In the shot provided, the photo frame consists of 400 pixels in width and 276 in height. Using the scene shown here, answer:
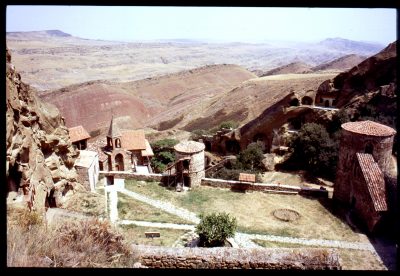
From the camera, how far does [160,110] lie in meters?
85.8

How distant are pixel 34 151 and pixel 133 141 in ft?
69.4

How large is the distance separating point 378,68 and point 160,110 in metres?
54.0

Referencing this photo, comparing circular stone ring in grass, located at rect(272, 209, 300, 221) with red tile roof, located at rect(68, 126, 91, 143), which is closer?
circular stone ring in grass, located at rect(272, 209, 300, 221)

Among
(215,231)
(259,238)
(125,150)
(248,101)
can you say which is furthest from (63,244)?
(248,101)

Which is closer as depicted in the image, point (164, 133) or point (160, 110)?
point (164, 133)

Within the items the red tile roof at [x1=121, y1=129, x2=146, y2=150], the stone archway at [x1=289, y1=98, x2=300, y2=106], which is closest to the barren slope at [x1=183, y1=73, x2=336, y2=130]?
the stone archway at [x1=289, y1=98, x2=300, y2=106]

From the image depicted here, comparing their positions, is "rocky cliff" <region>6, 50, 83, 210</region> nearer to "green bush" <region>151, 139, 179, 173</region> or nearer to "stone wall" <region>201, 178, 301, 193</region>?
"stone wall" <region>201, 178, 301, 193</region>

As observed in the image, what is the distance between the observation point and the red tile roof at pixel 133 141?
115ft

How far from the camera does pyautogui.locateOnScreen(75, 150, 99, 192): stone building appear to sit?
23109 mm

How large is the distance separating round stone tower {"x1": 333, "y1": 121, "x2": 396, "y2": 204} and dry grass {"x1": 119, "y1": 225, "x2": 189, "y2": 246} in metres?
11.0

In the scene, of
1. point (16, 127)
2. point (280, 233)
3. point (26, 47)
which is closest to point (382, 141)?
point (280, 233)

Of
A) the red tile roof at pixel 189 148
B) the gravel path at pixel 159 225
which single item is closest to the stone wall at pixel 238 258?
the gravel path at pixel 159 225
